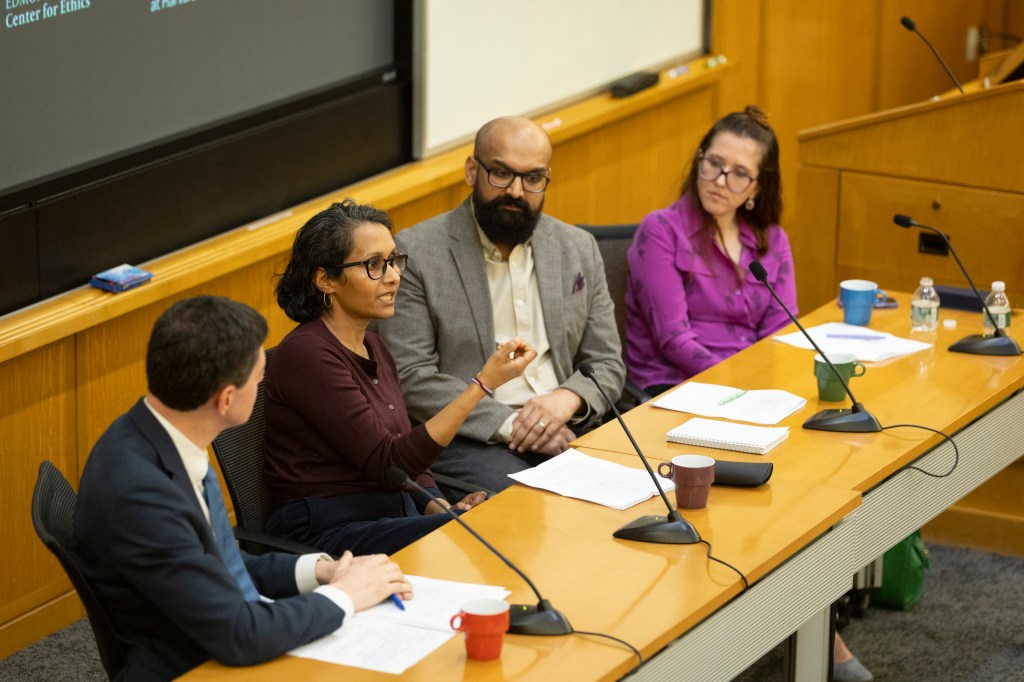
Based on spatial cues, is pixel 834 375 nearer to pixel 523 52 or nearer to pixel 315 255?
pixel 315 255

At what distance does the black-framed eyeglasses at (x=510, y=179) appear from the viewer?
3814mm

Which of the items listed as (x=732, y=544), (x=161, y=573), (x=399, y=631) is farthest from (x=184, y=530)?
(x=732, y=544)

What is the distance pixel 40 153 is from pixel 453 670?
2.06 metres

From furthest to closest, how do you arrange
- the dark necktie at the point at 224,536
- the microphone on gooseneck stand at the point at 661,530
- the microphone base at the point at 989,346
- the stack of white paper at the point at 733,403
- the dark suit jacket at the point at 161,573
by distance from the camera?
the microphone base at the point at 989,346 < the stack of white paper at the point at 733,403 < the microphone on gooseneck stand at the point at 661,530 < the dark necktie at the point at 224,536 < the dark suit jacket at the point at 161,573

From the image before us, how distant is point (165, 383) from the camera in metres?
2.35

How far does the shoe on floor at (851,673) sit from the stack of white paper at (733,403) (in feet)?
2.29

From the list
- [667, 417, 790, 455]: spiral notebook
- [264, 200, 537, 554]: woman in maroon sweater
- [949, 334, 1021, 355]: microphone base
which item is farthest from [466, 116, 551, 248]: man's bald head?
[949, 334, 1021, 355]: microphone base

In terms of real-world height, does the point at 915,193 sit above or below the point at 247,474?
above

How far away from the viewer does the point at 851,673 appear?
3.72 metres

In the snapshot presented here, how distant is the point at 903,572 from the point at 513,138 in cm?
163

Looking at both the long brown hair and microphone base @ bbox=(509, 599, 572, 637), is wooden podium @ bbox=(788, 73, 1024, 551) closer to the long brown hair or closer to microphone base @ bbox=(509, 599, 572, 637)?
the long brown hair

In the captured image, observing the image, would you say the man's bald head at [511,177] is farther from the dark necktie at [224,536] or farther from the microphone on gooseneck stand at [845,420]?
the dark necktie at [224,536]

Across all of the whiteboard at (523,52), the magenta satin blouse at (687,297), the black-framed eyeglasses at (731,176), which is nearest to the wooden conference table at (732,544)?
the magenta satin blouse at (687,297)

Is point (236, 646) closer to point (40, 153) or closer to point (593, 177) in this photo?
point (40, 153)
